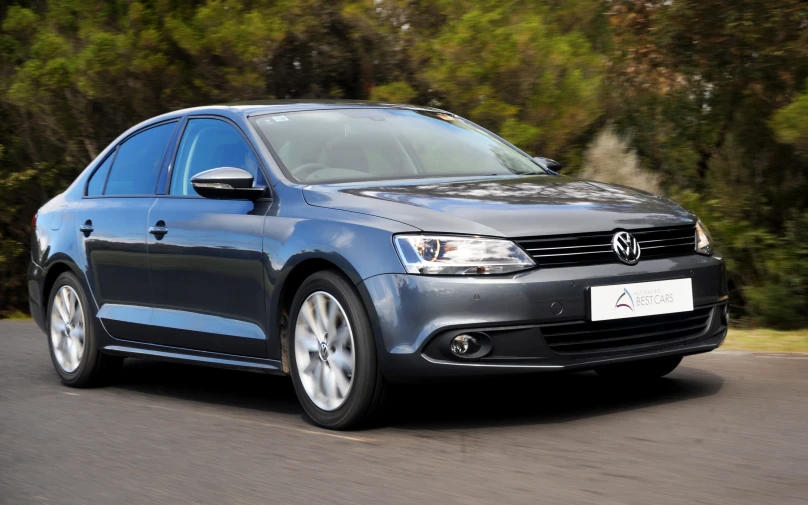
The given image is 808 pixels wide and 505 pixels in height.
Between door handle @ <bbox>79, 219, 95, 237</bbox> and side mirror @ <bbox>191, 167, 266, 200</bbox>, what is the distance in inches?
67.9

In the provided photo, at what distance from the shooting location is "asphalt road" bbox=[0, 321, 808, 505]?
458 centimetres

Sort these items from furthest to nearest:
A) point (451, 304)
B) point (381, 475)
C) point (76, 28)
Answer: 1. point (76, 28)
2. point (451, 304)
3. point (381, 475)

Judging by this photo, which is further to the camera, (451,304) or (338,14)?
(338,14)

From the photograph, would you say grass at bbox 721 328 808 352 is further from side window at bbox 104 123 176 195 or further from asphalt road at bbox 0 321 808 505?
side window at bbox 104 123 176 195

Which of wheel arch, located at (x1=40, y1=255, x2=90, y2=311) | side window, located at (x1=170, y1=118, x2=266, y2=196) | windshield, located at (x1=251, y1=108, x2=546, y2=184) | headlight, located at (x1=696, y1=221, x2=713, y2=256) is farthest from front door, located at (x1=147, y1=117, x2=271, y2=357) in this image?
headlight, located at (x1=696, y1=221, x2=713, y2=256)

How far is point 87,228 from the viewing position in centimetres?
802

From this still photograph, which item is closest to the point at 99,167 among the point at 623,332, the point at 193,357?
the point at 193,357

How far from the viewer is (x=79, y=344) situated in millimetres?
8125

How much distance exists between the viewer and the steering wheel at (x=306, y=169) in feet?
21.3

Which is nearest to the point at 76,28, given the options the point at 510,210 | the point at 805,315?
the point at 805,315

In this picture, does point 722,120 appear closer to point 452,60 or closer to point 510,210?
point 452,60

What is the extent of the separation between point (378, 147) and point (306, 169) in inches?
20.7

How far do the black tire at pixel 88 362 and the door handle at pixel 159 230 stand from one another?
102cm

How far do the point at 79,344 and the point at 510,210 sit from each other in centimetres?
360
